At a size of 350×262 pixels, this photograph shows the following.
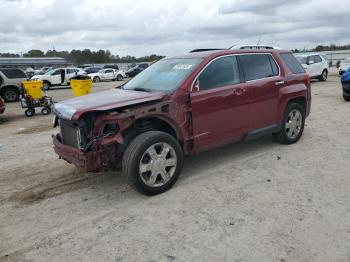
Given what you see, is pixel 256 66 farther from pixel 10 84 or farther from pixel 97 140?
pixel 10 84

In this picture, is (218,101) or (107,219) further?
(218,101)

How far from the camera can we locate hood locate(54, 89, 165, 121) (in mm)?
4250

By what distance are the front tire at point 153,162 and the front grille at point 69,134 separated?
0.69 meters

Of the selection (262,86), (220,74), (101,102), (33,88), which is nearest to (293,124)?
(262,86)

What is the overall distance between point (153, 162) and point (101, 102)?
100 cm

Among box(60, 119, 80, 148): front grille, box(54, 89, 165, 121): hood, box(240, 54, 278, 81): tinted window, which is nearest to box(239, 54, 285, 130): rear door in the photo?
box(240, 54, 278, 81): tinted window

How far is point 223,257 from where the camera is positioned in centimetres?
320

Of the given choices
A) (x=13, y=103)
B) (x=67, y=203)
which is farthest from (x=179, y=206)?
(x=13, y=103)

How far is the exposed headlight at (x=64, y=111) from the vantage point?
169 inches

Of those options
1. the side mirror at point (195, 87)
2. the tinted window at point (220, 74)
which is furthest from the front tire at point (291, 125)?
the side mirror at point (195, 87)

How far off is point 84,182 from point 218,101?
88.0 inches

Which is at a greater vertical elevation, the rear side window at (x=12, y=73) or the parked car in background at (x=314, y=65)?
the rear side window at (x=12, y=73)

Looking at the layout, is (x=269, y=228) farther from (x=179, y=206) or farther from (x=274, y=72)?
(x=274, y=72)

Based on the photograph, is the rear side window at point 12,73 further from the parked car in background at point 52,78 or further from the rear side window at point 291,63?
the rear side window at point 291,63
